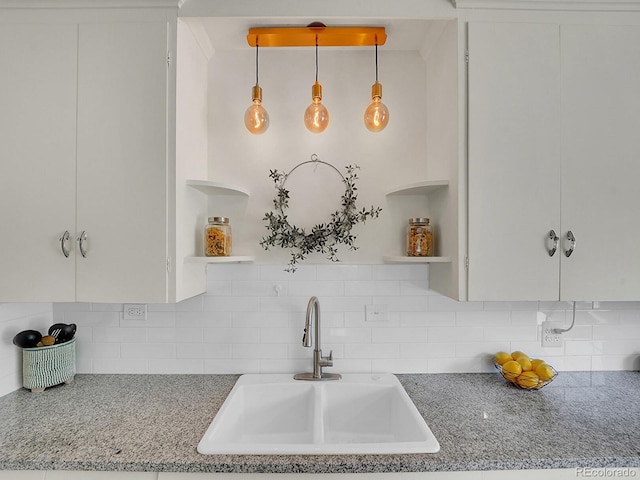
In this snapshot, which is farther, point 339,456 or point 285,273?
point 285,273

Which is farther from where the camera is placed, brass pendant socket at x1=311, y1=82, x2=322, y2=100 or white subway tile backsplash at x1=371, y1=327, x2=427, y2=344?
white subway tile backsplash at x1=371, y1=327, x2=427, y2=344

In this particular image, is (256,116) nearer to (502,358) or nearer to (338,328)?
(338,328)

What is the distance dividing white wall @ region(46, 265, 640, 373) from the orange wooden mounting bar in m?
1.00

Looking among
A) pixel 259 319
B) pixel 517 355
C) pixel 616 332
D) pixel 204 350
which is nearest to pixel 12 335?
pixel 204 350

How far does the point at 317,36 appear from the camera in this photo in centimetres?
159

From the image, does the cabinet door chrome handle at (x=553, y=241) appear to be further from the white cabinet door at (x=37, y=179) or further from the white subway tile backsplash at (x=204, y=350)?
the white cabinet door at (x=37, y=179)

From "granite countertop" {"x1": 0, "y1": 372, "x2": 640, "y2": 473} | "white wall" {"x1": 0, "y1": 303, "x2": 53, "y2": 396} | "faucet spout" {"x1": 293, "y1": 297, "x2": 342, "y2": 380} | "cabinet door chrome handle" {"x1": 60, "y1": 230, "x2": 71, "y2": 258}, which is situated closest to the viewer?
"granite countertop" {"x1": 0, "y1": 372, "x2": 640, "y2": 473}

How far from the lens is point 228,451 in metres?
1.07

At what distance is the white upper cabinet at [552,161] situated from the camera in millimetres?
1377

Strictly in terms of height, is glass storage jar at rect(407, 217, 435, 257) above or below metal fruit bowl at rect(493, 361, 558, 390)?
above

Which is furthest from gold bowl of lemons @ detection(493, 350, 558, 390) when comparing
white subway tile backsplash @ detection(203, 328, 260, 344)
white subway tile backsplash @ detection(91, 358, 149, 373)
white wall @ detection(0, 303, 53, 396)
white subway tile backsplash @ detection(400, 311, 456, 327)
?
white wall @ detection(0, 303, 53, 396)

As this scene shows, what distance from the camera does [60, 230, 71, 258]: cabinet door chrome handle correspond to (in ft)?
4.40

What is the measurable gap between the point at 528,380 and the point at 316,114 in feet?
4.65

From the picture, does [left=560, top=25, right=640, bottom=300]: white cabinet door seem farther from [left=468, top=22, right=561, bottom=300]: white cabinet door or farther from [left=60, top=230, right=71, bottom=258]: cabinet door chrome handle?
[left=60, top=230, right=71, bottom=258]: cabinet door chrome handle
